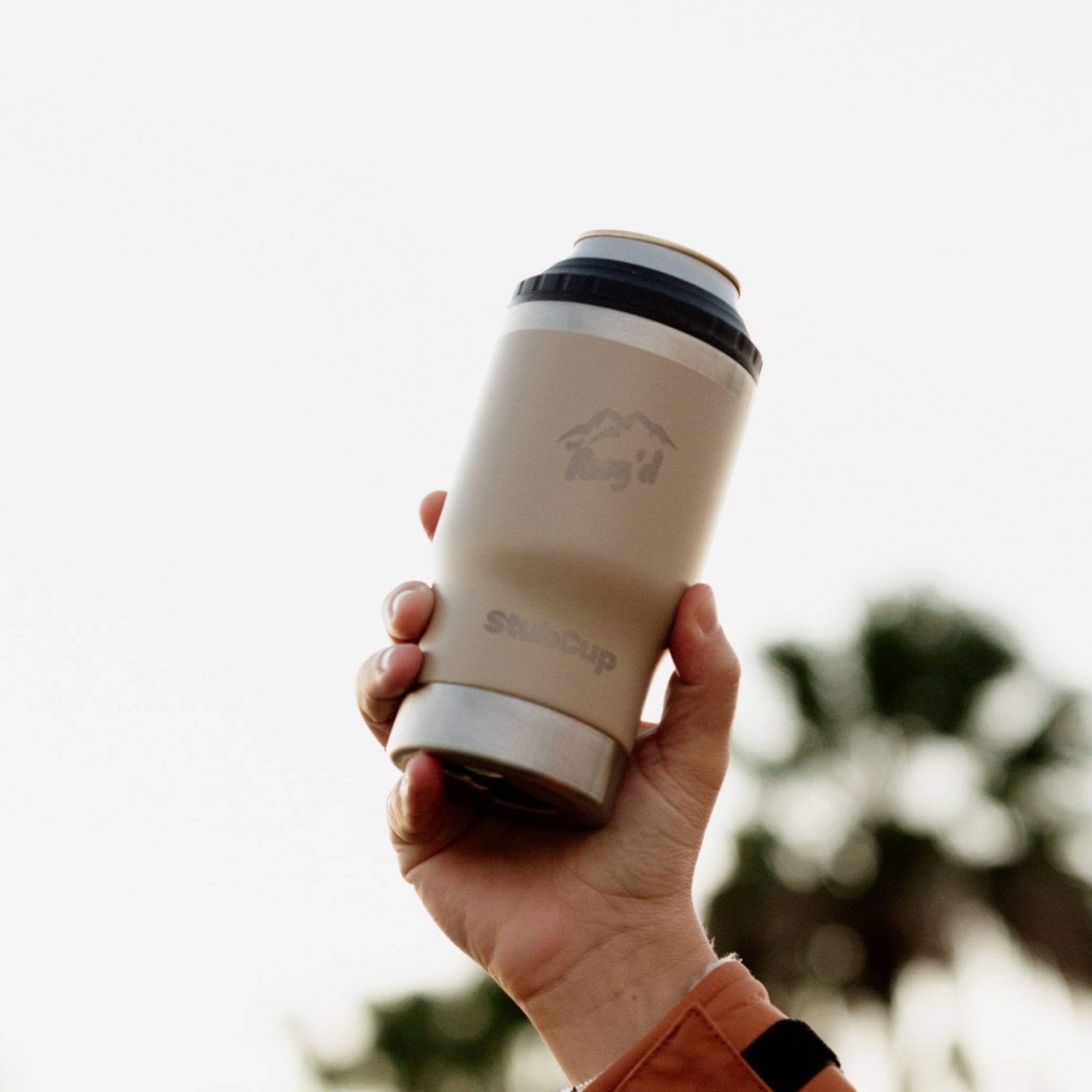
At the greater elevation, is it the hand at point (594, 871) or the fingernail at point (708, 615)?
the fingernail at point (708, 615)

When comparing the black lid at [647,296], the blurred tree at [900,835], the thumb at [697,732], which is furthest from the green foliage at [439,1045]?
the black lid at [647,296]

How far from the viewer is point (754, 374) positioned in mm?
2865

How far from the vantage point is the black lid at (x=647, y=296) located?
2.70 meters

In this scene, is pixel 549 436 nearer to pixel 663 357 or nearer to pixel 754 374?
pixel 663 357

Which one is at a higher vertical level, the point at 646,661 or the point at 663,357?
the point at 663,357

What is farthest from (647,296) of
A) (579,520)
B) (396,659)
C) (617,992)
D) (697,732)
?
(617,992)

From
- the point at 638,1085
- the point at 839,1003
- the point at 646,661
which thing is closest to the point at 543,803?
the point at 646,661

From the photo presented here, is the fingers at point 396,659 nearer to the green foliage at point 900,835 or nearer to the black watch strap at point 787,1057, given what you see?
the black watch strap at point 787,1057

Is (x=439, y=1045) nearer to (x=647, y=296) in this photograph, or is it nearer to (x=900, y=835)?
(x=900, y=835)

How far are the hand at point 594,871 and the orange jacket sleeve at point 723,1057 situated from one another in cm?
22

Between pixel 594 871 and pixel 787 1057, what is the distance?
575mm

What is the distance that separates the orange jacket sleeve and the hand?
0.22m

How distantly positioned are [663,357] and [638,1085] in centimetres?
115

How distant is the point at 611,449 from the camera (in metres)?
2.64
